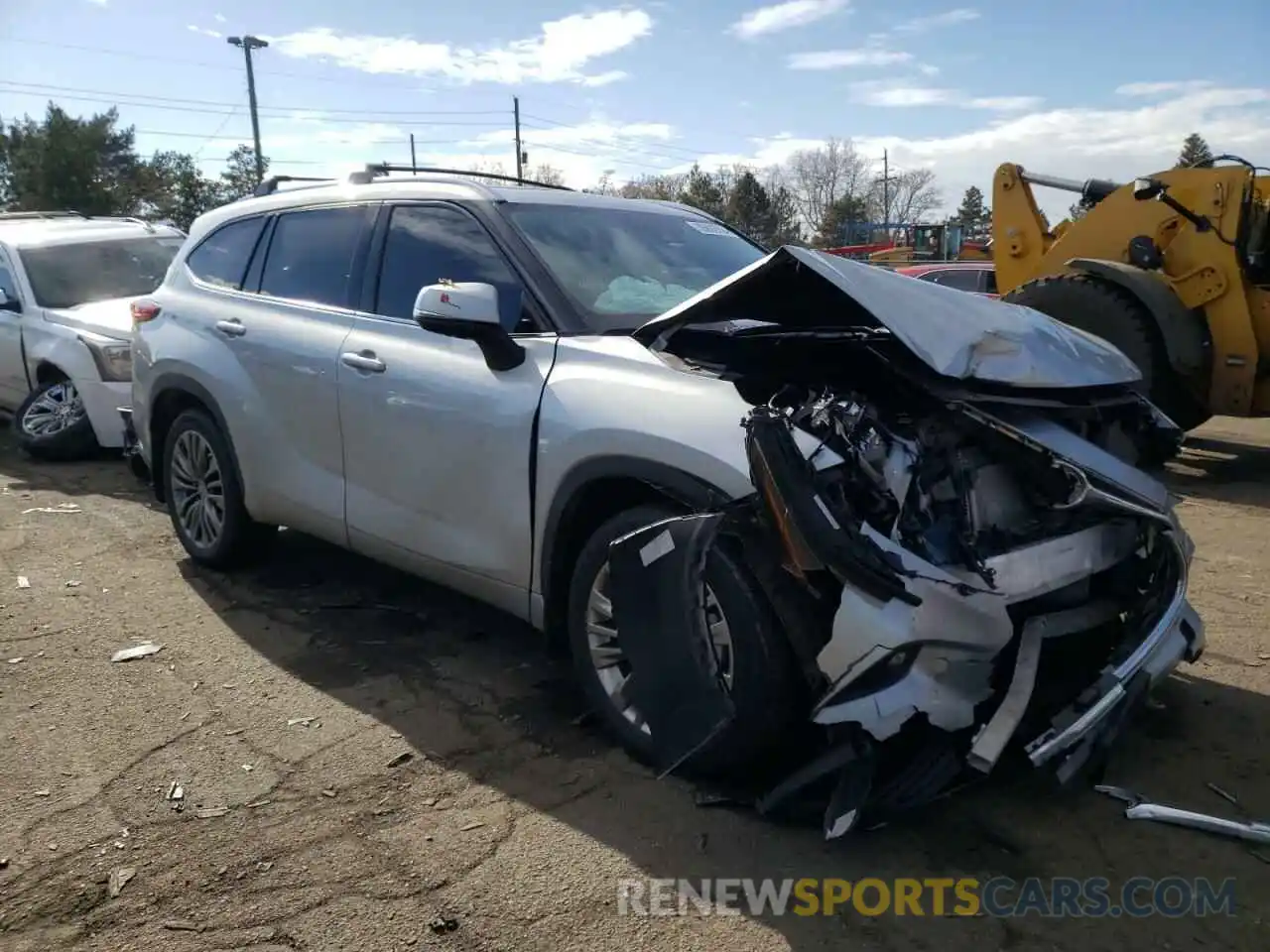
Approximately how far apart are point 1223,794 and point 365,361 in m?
3.35

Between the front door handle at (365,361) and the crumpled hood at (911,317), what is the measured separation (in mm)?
1267

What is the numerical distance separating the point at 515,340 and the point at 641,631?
3.97 ft

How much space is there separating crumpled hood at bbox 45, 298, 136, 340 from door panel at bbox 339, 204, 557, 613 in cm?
446

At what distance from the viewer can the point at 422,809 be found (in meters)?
3.14

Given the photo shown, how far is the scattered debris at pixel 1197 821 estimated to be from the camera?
2893 mm

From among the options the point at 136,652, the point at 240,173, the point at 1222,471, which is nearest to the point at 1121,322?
the point at 1222,471

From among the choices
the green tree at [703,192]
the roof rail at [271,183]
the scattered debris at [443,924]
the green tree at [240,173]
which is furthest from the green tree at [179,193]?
the scattered debris at [443,924]

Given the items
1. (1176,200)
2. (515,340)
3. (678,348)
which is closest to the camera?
(678,348)

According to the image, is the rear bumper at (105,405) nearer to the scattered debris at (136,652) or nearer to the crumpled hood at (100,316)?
the crumpled hood at (100,316)

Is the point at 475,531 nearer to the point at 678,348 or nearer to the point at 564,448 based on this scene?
the point at 564,448

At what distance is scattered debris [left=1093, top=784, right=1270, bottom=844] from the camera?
289 centimetres

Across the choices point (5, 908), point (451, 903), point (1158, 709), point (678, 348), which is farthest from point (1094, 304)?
point (5, 908)

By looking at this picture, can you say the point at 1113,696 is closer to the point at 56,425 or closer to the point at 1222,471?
the point at 1222,471

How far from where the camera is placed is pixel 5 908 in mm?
2703
